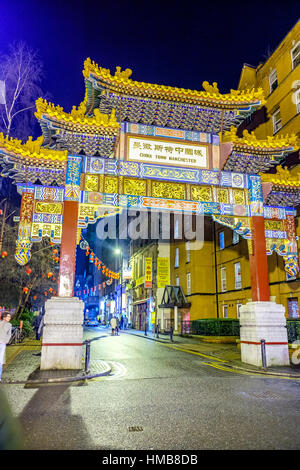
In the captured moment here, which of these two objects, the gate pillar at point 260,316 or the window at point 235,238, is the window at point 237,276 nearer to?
the window at point 235,238

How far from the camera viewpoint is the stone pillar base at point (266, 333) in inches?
470

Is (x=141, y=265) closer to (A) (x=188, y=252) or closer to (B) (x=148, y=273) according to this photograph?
(B) (x=148, y=273)

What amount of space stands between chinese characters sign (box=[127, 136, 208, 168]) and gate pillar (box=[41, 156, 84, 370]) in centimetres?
364

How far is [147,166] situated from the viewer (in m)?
12.6

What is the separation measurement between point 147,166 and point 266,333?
300 inches

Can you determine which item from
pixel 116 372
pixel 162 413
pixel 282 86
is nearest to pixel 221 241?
pixel 282 86

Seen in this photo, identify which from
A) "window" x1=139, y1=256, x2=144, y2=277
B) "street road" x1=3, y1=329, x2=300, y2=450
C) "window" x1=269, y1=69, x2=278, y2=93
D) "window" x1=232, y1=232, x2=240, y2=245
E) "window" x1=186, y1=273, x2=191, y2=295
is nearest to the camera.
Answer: "street road" x1=3, y1=329, x2=300, y2=450

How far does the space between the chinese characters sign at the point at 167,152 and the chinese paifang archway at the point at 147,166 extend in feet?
0.13

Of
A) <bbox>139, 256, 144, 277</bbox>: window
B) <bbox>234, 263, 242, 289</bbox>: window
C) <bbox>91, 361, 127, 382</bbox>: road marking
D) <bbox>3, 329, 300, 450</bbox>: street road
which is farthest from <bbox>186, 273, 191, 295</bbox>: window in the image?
<bbox>3, 329, 300, 450</bbox>: street road

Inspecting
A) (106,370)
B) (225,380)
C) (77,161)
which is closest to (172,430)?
(225,380)

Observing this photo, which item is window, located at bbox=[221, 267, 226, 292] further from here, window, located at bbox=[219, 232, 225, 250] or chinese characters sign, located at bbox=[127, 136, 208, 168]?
chinese characters sign, located at bbox=[127, 136, 208, 168]

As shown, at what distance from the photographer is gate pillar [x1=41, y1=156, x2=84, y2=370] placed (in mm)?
10555

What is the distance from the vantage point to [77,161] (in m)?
12.2

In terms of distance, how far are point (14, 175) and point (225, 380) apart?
9.96 meters
